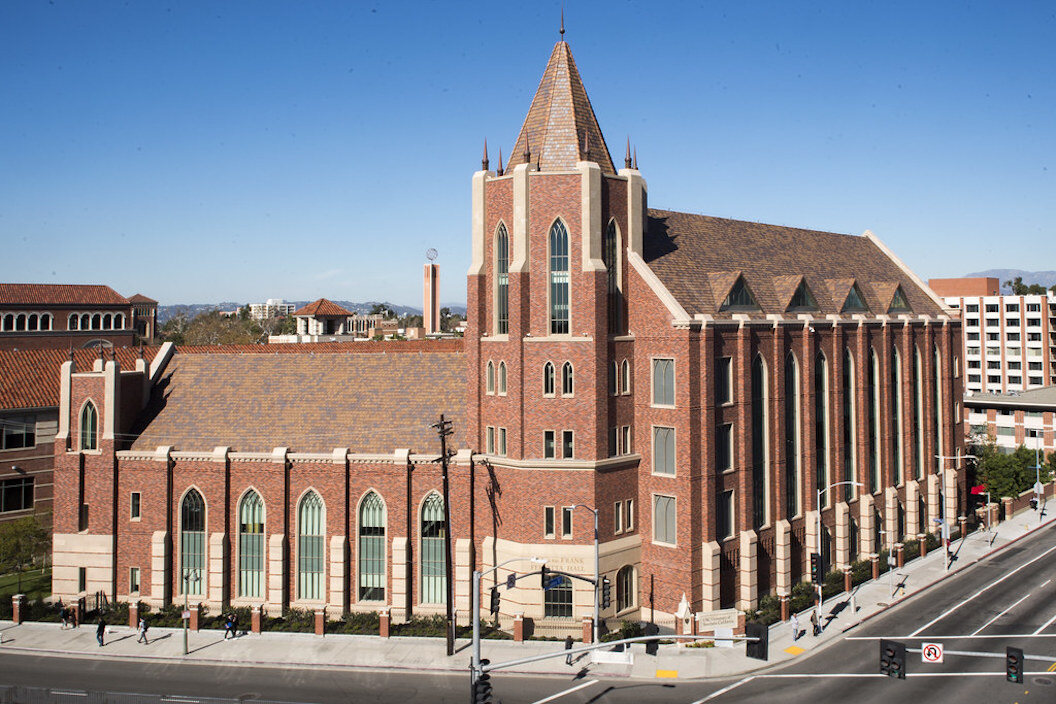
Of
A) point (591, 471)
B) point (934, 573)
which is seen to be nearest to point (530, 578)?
point (591, 471)

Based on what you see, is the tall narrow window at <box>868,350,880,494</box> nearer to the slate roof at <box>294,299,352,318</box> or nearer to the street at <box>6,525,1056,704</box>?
the street at <box>6,525,1056,704</box>

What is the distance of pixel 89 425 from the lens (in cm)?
4791

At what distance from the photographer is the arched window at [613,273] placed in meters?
44.2

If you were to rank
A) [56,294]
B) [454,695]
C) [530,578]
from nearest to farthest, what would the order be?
[454,695] < [530,578] < [56,294]

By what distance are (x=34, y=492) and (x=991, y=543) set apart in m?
66.3

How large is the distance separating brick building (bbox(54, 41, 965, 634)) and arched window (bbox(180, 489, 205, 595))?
4.3 inches

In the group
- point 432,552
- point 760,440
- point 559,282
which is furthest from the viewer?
point 760,440

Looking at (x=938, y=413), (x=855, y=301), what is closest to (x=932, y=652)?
(x=855, y=301)

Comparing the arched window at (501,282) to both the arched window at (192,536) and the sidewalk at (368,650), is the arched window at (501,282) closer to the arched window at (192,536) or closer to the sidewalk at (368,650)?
the sidewalk at (368,650)

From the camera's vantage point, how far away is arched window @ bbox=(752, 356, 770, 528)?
46.4 metres

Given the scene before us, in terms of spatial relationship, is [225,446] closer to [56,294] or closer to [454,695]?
[454,695]

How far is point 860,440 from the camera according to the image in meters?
53.9

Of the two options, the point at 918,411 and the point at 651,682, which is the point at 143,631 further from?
the point at 918,411

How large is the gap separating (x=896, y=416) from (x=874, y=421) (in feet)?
10.4
